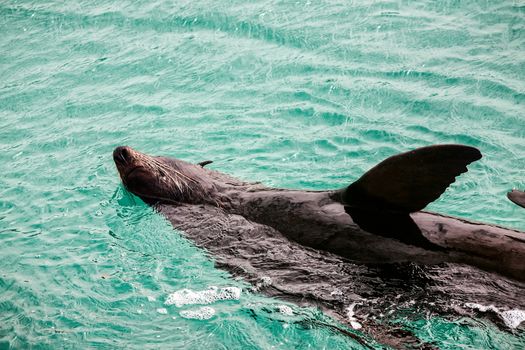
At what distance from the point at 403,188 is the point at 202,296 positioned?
1.95m

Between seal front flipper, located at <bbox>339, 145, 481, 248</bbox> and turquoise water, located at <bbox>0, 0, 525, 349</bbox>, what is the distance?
2.12 ft

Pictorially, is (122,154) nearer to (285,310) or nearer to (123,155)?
(123,155)

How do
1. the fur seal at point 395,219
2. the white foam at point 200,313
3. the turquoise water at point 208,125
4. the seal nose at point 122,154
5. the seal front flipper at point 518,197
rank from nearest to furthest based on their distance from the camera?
the fur seal at point 395,219 < the seal front flipper at point 518,197 < the white foam at point 200,313 < the turquoise water at point 208,125 < the seal nose at point 122,154

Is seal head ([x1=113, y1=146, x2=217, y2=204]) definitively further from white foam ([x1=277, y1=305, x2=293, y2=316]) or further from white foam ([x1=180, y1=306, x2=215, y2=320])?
white foam ([x1=277, y1=305, x2=293, y2=316])

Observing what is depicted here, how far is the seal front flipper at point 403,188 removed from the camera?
179 inches

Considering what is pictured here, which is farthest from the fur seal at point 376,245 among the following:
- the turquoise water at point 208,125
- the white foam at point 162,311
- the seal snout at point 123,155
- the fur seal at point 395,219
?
the seal snout at point 123,155

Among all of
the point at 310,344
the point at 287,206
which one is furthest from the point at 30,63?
the point at 310,344

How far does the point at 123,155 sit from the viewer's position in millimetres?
6367

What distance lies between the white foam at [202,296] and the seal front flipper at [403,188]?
1.19 metres

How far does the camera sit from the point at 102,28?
1208cm

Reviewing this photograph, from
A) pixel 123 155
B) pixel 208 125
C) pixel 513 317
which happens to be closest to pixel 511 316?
pixel 513 317

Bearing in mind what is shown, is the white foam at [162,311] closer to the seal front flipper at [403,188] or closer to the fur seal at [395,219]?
the fur seal at [395,219]

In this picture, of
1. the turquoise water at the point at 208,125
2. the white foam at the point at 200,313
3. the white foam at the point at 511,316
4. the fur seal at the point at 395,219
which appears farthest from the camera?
the turquoise water at the point at 208,125

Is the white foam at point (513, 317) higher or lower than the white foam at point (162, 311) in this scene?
higher
